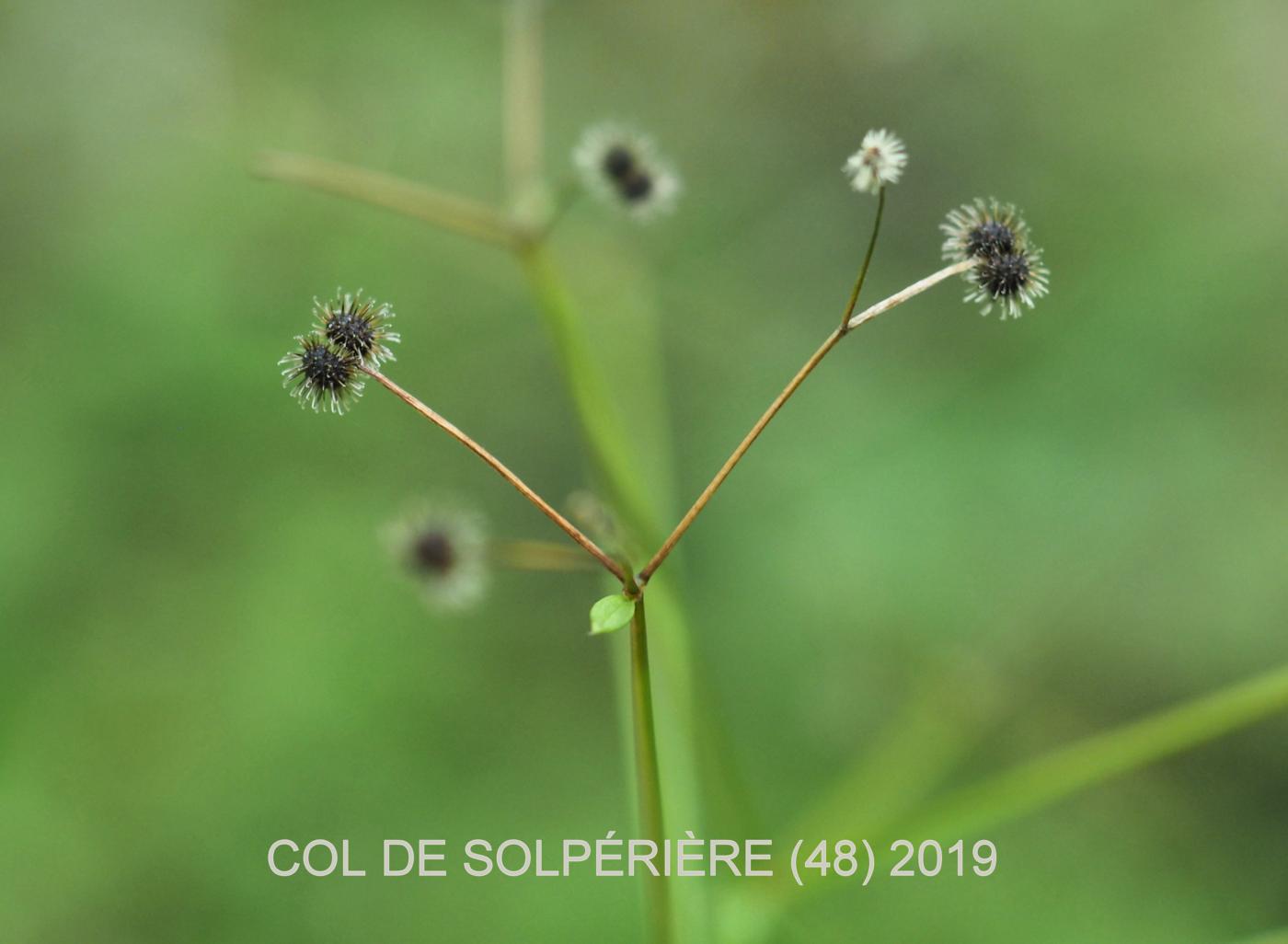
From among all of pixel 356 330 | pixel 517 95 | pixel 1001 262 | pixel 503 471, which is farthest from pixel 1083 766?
pixel 517 95

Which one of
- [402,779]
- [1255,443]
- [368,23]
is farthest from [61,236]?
→ [1255,443]

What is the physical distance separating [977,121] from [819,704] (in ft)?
6.19

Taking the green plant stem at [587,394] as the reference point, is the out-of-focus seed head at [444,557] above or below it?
below

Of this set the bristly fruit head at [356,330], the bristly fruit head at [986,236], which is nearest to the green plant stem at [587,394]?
the bristly fruit head at [356,330]

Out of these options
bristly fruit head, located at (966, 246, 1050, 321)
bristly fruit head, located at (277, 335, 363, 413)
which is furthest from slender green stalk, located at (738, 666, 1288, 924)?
bristly fruit head, located at (277, 335, 363, 413)

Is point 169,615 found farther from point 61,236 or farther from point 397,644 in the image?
point 61,236

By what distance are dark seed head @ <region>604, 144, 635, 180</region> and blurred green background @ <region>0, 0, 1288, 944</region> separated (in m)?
0.98

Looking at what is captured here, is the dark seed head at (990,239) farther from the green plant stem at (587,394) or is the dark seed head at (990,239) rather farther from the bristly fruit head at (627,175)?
the green plant stem at (587,394)

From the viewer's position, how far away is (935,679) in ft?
8.84

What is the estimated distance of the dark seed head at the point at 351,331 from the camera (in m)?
1.14

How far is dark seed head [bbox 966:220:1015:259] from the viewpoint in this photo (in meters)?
1.18

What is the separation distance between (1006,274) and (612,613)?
553 mm

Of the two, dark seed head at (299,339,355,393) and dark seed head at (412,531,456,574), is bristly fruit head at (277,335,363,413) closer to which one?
dark seed head at (299,339,355,393)

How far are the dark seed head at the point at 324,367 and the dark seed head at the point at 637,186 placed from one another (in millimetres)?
618
